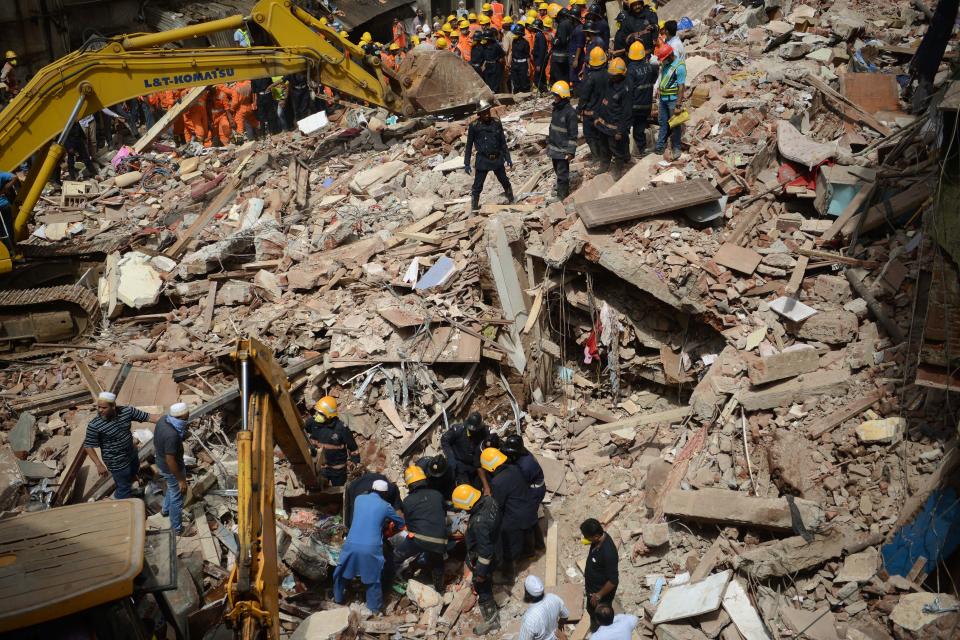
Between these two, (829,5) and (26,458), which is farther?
(829,5)

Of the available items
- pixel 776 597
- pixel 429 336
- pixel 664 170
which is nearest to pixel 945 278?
pixel 776 597

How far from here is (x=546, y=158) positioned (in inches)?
491

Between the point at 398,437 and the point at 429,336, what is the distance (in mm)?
1283

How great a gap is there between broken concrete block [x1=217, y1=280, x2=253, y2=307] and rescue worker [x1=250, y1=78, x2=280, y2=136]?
22.8 feet

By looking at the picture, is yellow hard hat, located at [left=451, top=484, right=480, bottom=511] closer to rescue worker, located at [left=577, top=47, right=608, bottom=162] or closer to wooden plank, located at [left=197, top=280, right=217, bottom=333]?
wooden plank, located at [left=197, top=280, right=217, bottom=333]

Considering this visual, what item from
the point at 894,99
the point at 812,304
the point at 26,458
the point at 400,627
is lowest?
the point at 400,627

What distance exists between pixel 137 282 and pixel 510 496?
20.8 ft

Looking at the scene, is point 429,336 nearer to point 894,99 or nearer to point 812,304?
point 812,304

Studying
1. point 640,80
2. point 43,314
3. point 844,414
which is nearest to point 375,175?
point 640,80

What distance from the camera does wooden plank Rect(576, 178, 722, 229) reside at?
32.1 feet

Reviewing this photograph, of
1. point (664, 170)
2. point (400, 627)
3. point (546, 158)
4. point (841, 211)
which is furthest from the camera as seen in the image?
point (546, 158)

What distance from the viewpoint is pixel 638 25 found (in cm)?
1279

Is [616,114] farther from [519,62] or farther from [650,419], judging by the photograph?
[519,62]

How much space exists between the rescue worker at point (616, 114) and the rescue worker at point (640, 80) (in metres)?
0.14
